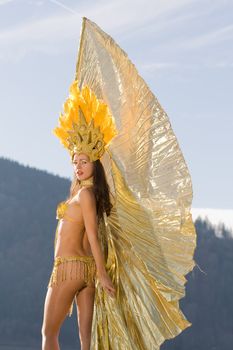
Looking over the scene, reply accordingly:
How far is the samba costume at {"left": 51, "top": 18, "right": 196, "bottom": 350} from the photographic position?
599 cm

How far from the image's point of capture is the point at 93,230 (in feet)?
18.6

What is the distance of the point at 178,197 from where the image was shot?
6.14m

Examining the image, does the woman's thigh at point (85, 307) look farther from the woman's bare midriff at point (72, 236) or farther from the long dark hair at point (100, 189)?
the long dark hair at point (100, 189)

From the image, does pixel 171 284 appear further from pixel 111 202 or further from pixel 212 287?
pixel 212 287

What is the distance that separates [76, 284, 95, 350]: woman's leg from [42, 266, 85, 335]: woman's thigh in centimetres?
10

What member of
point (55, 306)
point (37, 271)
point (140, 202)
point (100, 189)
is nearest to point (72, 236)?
point (100, 189)

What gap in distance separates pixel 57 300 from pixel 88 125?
4.08 ft

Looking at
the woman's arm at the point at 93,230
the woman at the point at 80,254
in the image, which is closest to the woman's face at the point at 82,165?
the woman at the point at 80,254

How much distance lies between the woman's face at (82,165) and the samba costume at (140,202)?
0.81ft

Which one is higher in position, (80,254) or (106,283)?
(80,254)

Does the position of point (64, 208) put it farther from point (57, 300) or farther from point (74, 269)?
point (57, 300)

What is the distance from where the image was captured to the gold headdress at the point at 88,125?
5773mm

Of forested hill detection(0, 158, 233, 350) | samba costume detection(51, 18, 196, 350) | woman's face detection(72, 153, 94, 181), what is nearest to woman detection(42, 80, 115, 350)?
woman's face detection(72, 153, 94, 181)

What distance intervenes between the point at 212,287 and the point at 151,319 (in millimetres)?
94961
